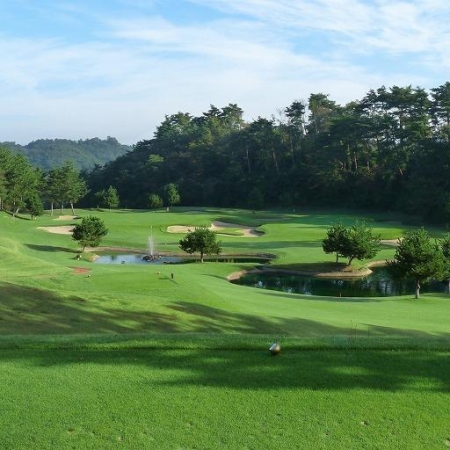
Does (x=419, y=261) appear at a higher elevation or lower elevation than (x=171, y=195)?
lower

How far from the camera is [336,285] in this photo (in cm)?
4041

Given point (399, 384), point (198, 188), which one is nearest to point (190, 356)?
point (399, 384)

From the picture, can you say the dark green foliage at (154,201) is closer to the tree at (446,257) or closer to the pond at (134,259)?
the pond at (134,259)

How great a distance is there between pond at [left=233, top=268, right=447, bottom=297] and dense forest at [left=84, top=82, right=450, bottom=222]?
31.8 meters

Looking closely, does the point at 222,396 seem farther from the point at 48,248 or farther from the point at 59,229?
the point at 59,229

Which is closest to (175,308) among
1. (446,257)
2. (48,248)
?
(446,257)

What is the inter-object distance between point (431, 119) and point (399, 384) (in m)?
99.0

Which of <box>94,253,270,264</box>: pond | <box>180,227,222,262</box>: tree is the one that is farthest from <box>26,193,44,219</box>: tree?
<box>180,227,222,262</box>: tree

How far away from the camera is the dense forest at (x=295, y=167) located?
8675 centimetres

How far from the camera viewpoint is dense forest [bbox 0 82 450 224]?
86.8m

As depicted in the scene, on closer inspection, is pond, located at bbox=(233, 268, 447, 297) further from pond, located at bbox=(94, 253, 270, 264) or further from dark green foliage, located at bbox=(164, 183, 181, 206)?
dark green foliage, located at bbox=(164, 183, 181, 206)

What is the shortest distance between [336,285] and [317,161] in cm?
6731

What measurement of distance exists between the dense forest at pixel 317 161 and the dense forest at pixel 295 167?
20cm

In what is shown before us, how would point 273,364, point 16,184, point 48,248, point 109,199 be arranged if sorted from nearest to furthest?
point 273,364
point 48,248
point 16,184
point 109,199
